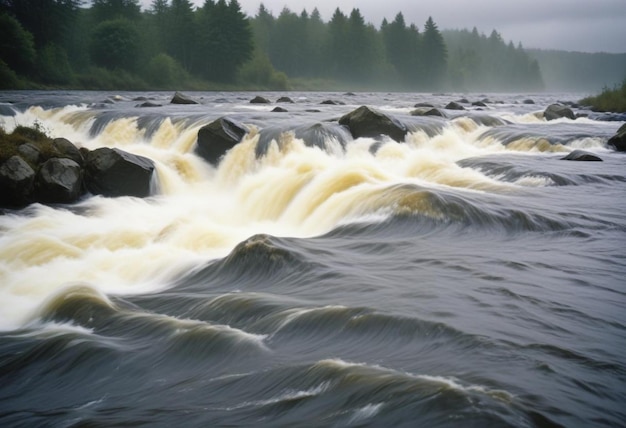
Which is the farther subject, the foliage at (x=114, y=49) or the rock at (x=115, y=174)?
the foliage at (x=114, y=49)

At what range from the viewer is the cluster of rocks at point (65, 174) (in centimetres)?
1277

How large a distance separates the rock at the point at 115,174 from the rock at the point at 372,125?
7074 mm

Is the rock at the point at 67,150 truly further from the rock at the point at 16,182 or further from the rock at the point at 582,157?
the rock at the point at 582,157

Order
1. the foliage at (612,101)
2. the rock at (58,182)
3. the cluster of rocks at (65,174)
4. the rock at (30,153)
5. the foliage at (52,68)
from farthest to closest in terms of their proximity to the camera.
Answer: the foliage at (52,68), the foliage at (612,101), the rock at (30,153), the rock at (58,182), the cluster of rocks at (65,174)

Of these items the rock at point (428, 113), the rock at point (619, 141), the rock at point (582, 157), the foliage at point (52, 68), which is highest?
the foliage at point (52, 68)

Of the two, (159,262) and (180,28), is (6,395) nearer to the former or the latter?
(159,262)

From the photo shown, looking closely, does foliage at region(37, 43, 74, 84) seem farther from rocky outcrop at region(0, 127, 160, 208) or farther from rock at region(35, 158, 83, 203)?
rock at region(35, 158, 83, 203)

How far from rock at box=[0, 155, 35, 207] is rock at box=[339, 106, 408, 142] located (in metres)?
9.73

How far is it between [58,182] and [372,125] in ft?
32.0

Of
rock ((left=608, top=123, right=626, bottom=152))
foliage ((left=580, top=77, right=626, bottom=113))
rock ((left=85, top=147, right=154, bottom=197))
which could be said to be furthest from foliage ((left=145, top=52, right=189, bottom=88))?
rock ((left=608, top=123, right=626, bottom=152))

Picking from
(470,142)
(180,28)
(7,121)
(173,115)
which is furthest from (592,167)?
(180,28)

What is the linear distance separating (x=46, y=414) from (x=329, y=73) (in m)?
104

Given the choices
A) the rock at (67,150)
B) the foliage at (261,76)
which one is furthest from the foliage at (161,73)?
the rock at (67,150)

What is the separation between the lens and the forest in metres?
58.5
